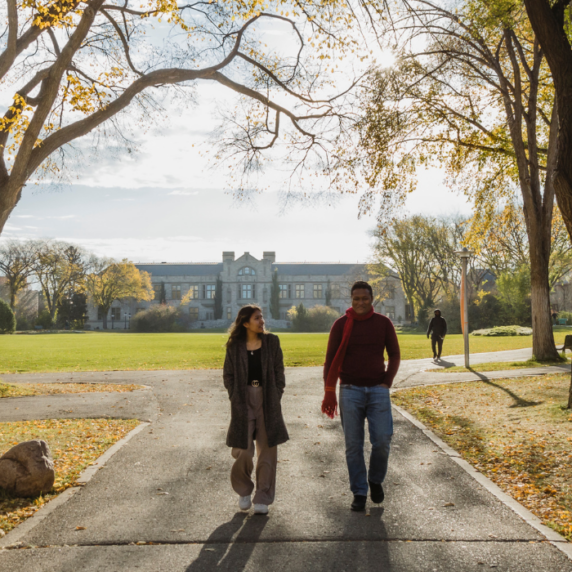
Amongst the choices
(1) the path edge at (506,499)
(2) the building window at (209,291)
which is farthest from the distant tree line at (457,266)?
(1) the path edge at (506,499)

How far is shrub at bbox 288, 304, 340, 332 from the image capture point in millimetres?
58906

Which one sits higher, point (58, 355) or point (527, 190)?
point (527, 190)

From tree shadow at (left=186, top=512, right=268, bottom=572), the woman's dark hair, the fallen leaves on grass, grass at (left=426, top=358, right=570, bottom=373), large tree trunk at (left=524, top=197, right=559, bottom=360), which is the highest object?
large tree trunk at (left=524, top=197, right=559, bottom=360)

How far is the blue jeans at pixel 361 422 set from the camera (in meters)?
4.63

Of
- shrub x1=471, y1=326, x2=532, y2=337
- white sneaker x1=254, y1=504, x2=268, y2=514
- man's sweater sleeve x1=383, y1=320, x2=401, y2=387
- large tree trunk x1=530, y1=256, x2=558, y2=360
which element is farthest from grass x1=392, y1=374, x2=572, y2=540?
shrub x1=471, y1=326, x2=532, y2=337

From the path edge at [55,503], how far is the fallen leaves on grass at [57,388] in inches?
223

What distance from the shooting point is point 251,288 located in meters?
83.9

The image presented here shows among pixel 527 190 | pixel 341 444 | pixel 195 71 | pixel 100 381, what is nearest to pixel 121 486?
pixel 341 444

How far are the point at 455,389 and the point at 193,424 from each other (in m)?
5.97

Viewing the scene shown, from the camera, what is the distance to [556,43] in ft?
25.0

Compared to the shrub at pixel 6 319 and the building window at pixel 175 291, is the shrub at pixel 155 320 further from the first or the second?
the building window at pixel 175 291

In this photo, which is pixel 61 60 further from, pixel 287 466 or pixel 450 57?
pixel 450 57

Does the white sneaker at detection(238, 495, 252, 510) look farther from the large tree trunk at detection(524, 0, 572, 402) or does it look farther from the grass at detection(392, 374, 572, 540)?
the large tree trunk at detection(524, 0, 572, 402)

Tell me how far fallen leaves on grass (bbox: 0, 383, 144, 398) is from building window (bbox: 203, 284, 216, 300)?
70796 mm
